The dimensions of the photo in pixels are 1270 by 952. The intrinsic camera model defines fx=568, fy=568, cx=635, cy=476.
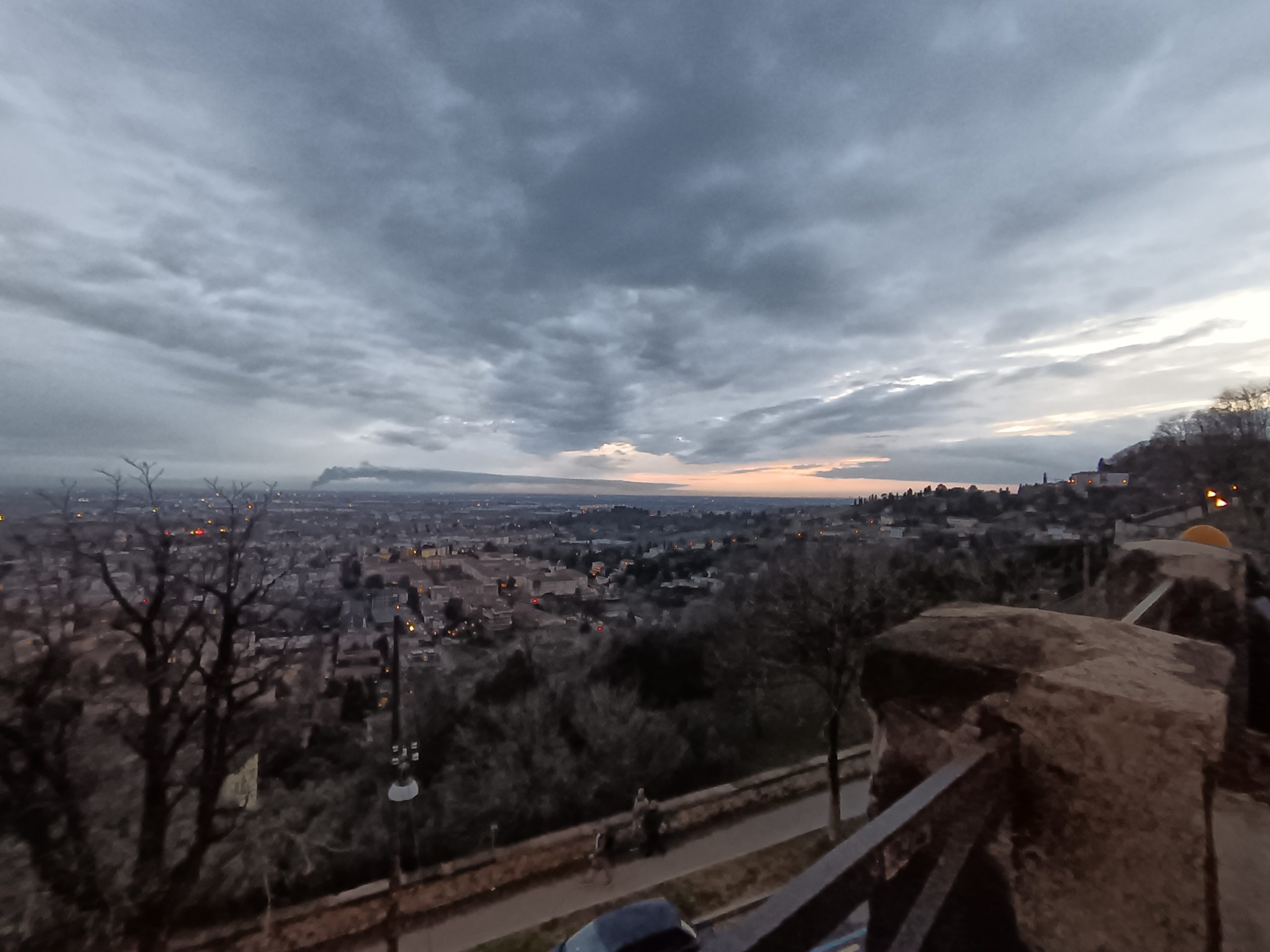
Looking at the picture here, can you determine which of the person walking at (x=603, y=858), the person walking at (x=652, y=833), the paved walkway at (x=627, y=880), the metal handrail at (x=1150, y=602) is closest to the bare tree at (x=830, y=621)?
the paved walkway at (x=627, y=880)

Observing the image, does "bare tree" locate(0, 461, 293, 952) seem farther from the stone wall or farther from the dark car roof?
the stone wall

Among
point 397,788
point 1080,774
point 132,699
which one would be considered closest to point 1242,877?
point 1080,774

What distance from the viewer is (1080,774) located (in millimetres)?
1251

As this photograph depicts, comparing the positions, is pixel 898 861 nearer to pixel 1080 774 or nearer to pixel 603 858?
pixel 1080 774

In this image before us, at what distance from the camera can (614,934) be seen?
697 cm

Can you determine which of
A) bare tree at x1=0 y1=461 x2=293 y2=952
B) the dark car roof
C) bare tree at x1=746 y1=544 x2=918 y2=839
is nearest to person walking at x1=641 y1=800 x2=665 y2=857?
the dark car roof

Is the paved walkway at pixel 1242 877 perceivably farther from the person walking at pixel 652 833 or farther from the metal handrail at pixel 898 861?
the person walking at pixel 652 833

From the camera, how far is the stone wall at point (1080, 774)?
1.17m

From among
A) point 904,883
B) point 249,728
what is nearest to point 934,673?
point 904,883

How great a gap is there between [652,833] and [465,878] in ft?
10.4

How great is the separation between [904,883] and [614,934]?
7.41 metres

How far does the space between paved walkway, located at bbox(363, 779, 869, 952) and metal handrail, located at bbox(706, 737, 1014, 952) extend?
8.74 meters

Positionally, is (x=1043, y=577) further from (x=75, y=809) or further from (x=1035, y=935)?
(x=75, y=809)

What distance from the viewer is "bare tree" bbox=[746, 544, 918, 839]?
11.2 meters
